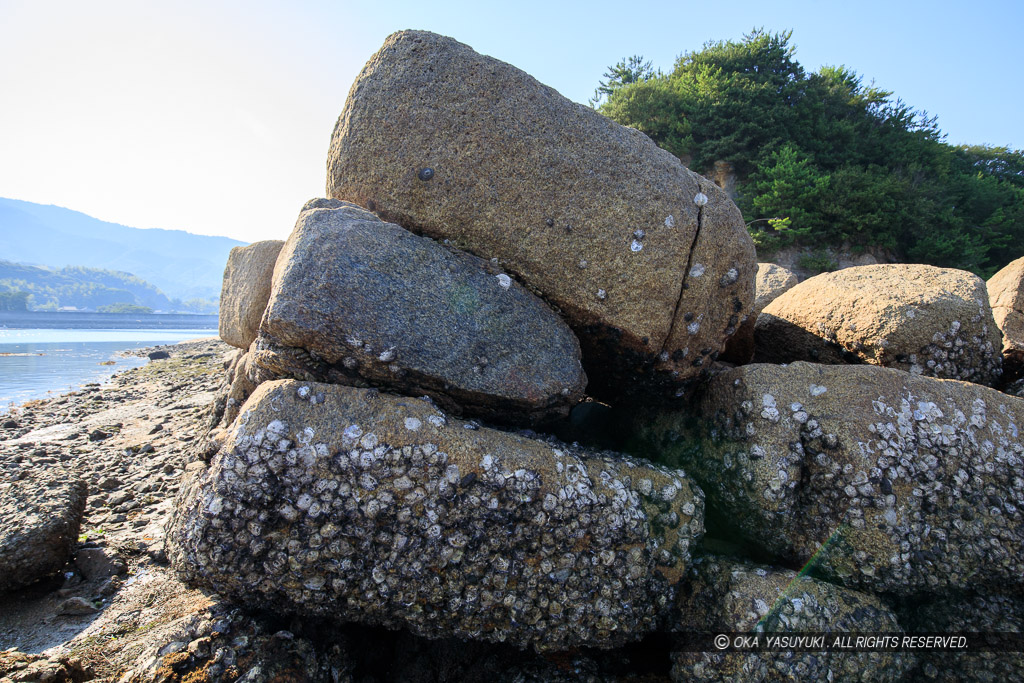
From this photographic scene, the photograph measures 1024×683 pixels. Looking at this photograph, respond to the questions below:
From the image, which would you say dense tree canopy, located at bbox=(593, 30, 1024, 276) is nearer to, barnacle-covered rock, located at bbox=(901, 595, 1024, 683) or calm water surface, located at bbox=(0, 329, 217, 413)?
barnacle-covered rock, located at bbox=(901, 595, 1024, 683)

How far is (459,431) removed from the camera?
3014mm

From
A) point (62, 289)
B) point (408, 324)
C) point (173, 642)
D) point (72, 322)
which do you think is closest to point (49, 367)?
point (173, 642)

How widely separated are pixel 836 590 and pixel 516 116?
3.85 m

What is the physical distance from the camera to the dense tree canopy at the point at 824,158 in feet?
46.9

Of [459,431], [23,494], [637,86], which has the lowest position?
[23,494]

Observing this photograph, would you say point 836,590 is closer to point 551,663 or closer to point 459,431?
point 551,663

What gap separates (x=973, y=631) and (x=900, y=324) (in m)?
2.30

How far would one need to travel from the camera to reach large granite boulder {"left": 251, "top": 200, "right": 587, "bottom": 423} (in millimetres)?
3041

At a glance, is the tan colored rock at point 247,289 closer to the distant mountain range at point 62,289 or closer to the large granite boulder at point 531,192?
the large granite boulder at point 531,192

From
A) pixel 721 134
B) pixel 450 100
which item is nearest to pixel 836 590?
pixel 450 100

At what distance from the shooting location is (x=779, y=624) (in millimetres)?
3023

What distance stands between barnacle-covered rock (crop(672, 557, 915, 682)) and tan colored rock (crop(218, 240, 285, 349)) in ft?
13.8

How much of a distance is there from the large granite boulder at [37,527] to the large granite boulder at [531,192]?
3.34m

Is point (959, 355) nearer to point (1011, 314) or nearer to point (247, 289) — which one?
point (1011, 314)
